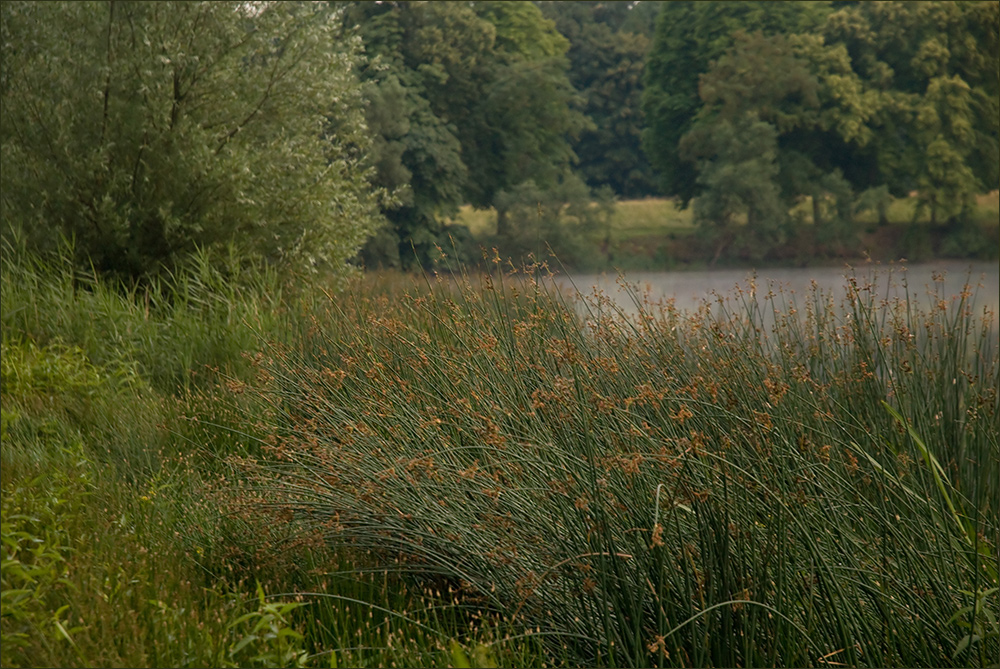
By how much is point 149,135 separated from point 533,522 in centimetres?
611

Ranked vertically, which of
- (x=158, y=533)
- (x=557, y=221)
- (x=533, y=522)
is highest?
(x=557, y=221)

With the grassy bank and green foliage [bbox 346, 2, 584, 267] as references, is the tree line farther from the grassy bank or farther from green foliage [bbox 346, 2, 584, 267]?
the grassy bank

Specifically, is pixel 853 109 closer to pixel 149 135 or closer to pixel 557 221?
pixel 557 221

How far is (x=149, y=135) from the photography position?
7.31 m

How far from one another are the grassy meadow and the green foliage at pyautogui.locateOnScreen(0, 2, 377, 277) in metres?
3.35

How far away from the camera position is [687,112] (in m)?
22.0

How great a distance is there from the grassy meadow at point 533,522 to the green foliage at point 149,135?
335 cm

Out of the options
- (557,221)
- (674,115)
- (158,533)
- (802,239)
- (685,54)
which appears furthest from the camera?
(685,54)

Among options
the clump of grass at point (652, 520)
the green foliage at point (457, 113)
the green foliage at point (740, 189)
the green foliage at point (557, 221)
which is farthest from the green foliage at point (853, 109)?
the clump of grass at point (652, 520)

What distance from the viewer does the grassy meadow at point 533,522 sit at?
2301 millimetres

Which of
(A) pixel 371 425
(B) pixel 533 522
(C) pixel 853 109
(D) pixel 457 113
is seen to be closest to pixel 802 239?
(C) pixel 853 109

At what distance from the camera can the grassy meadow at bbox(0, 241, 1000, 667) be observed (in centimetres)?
230

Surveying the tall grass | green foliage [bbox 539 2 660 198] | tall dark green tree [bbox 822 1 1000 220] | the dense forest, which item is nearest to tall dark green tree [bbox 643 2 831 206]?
green foliage [bbox 539 2 660 198]

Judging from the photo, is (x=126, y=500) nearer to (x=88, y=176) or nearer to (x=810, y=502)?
(x=810, y=502)
